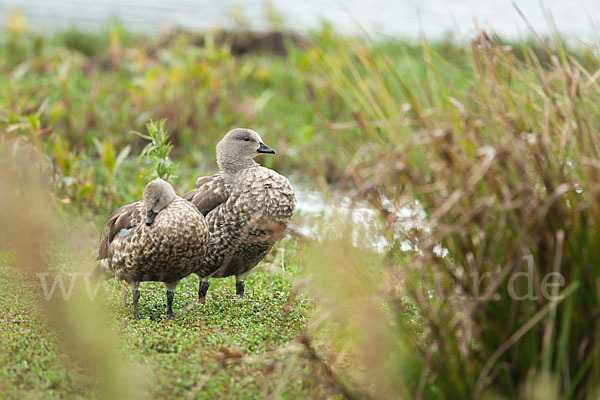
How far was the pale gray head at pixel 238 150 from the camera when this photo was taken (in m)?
4.96

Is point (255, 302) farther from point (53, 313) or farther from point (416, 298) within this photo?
point (53, 313)

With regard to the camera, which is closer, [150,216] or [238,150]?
[150,216]

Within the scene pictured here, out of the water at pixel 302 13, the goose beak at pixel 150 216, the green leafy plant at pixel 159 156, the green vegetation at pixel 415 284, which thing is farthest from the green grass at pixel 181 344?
the water at pixel 302 13

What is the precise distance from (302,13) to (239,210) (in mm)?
12124

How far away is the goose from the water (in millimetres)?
9493

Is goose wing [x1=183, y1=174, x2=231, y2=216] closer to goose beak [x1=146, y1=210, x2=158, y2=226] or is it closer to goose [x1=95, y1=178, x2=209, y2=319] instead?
goose [x1=95, y1=178, x2=209, y2=319]

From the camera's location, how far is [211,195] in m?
4.86

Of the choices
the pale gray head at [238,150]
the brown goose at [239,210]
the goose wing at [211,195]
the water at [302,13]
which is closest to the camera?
the brown goose at [239,210]

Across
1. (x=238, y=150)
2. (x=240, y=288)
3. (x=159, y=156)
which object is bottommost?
(x=240, y=288)

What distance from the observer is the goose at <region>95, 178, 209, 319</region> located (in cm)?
433

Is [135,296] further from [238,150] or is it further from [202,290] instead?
[238,150]

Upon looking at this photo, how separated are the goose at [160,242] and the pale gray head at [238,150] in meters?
0.49

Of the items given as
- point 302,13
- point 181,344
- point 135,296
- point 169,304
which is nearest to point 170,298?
point 169,304

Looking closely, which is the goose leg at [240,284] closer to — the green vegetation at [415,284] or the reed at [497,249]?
the green vegetation at [415,284]
